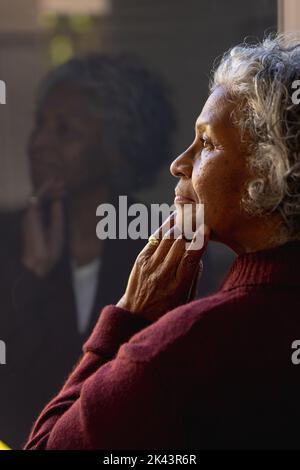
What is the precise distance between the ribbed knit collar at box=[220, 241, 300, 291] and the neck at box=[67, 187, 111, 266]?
1.44 meters

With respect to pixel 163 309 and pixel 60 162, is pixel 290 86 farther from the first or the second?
pixel 60 162

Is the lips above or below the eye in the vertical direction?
below

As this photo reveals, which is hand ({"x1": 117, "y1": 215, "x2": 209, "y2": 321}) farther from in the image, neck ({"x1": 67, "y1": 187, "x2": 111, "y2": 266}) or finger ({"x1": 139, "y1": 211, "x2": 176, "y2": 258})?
neck ({"x1": 67, "y1": 187, "x2": 111, "y2": 266})

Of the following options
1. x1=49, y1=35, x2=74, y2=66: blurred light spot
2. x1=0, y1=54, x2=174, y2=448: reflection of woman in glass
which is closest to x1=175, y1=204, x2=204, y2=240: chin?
x1=0, y1=54, x2=174, y2=448: reflection of woman in glass

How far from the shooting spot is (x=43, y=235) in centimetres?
264

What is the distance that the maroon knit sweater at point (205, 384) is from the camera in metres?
1.11

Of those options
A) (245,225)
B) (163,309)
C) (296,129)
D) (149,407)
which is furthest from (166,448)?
(296,129)

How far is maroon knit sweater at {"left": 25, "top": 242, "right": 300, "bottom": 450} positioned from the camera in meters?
1.11

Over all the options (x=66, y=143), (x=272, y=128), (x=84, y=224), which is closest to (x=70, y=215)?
(x=84, y=224)

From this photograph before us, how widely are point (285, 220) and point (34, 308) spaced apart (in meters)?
1.58

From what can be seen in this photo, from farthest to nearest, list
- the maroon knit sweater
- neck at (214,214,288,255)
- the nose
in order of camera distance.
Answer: the nose
neck at (214,214,288,255)
the maroon knit sweater

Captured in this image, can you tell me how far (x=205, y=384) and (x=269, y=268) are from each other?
0.20 meters

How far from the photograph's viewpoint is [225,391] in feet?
3.66

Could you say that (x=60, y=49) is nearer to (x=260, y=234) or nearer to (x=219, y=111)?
(x=219, y=111)
